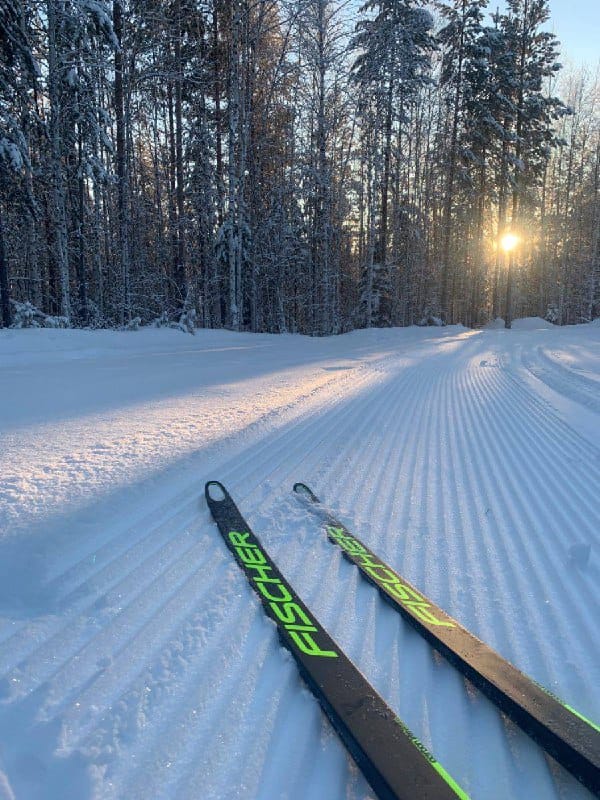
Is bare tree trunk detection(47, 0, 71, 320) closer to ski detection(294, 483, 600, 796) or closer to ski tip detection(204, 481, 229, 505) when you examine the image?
ski tip detection(204, 481, 229, 505)

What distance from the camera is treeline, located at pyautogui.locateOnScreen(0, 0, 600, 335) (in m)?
11.6

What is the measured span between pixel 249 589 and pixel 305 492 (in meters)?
1.12

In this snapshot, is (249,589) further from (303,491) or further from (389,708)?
(303,491)

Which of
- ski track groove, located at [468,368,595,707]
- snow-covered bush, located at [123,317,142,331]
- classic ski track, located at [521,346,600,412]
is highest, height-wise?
snow-covered bush, located at [123,317,142,331]

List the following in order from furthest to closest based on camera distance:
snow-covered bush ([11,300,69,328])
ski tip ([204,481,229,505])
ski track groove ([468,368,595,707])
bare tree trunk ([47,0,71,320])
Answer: bare tree trunk ([47,0,71,320]) → snow-covered bush ([11,300,69,328]) → ski tip ([204,481,229,505]) → ski track groove ([468,368,595,707])

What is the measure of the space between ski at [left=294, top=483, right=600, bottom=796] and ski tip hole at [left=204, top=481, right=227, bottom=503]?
1.06 meters

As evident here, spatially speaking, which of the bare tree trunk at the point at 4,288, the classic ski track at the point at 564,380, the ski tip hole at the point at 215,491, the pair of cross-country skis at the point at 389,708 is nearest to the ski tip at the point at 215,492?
the ski tip hole at the point at 215,491

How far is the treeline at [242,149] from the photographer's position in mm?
11555

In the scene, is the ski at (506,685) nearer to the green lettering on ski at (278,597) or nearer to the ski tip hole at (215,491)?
the green lettering on ski at (278,597)

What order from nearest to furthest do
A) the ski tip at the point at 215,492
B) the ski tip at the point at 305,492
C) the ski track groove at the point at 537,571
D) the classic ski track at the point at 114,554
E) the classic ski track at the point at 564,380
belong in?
the classic ski track at the point at 114,554
the ski track groove at the point at 537,571
the ski tip at the point at 215,492
the ski tip at the point at 305,492
the classic ski track at the point at 564,380

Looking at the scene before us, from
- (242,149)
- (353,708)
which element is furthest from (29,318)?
(353,708)

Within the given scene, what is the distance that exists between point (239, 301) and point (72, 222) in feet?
24.6

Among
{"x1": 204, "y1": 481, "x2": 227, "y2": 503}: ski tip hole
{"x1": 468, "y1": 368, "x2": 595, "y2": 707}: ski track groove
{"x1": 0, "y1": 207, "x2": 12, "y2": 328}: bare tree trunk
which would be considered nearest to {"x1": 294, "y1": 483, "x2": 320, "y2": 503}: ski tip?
{"x1": 204, "y1": 481, "x2": 227, "y2": 503}: ski tip hole

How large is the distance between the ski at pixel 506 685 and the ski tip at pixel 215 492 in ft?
3.43
